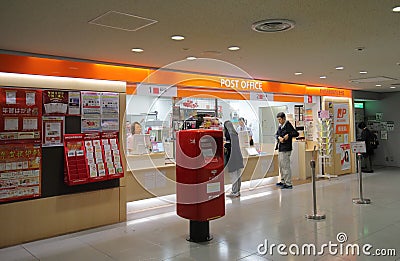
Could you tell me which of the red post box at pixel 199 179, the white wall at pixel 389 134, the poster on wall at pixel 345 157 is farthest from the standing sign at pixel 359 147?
the white wall at pixel 389 134

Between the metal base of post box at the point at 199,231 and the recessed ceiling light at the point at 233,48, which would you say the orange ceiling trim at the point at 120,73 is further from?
the metal base of post box at the point at 199,231

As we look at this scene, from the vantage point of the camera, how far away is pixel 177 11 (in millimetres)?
2953

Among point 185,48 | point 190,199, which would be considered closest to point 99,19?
point 185,48

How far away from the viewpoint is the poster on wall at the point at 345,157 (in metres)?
9.73

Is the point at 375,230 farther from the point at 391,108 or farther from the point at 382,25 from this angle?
the point at 391,108

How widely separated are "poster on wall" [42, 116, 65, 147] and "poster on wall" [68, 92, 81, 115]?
0.56 feet

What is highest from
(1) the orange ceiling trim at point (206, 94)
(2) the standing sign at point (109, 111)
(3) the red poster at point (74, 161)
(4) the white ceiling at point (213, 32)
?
(4) the white ceiling at point (213, 32)

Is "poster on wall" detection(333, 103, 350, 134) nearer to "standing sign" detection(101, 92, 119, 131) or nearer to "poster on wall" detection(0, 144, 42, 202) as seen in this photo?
"standing sign" detection(101, 92, 119, 131)

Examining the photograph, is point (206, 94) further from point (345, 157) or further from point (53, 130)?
point (345, 157)

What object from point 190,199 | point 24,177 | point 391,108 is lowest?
point 190,199

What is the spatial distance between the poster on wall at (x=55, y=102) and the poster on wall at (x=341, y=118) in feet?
24.6

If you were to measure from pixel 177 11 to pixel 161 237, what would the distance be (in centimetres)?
283

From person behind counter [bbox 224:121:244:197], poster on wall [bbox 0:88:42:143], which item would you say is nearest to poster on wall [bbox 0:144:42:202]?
poster on wall [bbox 0:88:42:143]

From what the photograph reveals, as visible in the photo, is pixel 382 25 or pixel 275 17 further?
pixel 382 25
